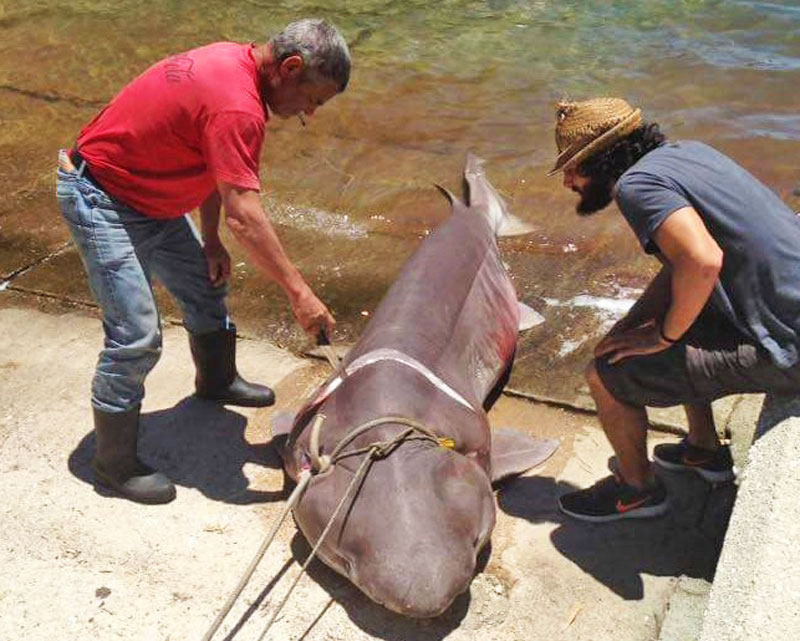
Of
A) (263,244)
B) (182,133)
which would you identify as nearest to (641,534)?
(263,244)

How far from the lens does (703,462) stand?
452 centimetres

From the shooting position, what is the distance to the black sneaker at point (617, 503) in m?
4.31

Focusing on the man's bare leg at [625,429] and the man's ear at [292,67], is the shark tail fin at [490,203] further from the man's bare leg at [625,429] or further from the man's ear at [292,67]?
the man's ear at [292,67]

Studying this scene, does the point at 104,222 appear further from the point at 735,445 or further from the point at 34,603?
the point at 735,445

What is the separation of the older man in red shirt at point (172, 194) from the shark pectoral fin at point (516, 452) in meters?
1.05

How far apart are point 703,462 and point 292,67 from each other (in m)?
2.45

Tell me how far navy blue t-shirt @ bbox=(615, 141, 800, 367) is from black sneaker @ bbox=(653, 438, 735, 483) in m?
0.90

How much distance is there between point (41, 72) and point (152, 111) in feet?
22.3

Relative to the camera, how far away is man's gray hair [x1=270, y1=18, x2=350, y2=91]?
384cm

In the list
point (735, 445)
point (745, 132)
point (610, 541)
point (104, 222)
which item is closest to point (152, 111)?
point (104, 222)

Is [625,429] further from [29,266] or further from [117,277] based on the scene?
[29,266]

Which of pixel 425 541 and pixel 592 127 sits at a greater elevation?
pixel 592 127

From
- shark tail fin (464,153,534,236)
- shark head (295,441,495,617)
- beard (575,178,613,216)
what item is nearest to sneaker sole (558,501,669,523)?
shark head (295,441,495,617)

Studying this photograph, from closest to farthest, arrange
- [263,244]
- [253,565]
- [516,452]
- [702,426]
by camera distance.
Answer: [253,565] < [263,244] < [702,426] < [516,452]
